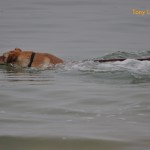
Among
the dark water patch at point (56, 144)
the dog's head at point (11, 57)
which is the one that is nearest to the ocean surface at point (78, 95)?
the dark water patch at point (56, 144)

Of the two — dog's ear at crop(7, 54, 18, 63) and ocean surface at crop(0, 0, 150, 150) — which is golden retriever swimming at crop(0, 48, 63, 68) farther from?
ocean surface at crop(0, 0, 150, 150)

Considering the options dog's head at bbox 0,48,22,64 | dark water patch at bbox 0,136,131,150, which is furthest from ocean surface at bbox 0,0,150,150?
dog's head at bbox 0,48,22,64

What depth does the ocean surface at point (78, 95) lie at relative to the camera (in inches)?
165

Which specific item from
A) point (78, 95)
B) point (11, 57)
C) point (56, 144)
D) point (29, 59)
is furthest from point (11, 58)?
point (56, 144)

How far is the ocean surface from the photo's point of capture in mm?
4191

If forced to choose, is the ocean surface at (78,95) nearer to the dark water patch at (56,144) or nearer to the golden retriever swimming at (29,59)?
the dark water patch at (56,144)

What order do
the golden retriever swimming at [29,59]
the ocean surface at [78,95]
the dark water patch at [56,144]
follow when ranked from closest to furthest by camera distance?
1. the dark water patch at [56,144]
2. the ocean surface at [78,95]
3. the golden retriever swimming at [29,59]

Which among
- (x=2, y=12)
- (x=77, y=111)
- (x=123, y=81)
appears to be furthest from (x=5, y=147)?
(x=2, y=12)

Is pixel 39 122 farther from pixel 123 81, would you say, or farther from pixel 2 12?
pixel 2 12

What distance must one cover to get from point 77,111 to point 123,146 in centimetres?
128

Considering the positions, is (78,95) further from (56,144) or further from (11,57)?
(11,57)

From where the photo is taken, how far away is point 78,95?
6051mm

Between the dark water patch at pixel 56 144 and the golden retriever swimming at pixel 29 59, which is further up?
the golden retriever swimming at pixel 29 59

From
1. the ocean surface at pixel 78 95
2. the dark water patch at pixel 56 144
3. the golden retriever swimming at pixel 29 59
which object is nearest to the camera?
the dark water patch at pixel 56 144
